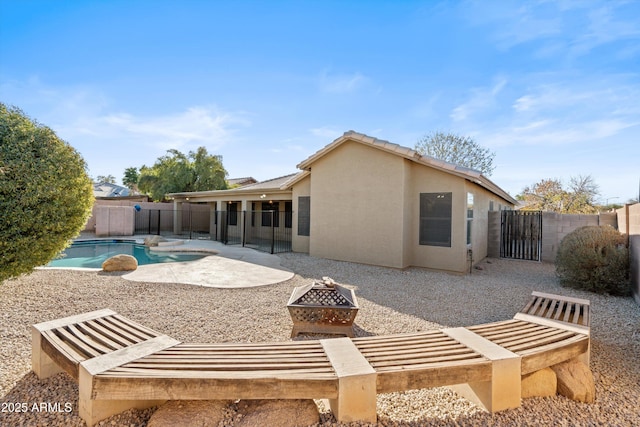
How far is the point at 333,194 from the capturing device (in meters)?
11.4

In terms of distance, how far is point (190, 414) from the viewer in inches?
91.7

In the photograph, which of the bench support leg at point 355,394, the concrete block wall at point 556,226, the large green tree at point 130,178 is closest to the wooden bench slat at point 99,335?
the bench support leg at point 355,394

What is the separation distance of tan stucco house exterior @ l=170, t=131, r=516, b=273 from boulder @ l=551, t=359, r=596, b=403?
637 cm

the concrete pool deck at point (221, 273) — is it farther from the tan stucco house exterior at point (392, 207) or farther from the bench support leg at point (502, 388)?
the bench support leg at point (502, 388)

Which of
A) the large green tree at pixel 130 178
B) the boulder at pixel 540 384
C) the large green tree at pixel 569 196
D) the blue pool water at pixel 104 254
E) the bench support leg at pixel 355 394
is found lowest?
the blue pool water at pixel 104 254

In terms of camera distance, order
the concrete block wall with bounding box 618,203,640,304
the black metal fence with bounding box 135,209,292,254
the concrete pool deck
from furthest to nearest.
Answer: the black metal fence with bounding box 135,209,292,254, the concrete pool deck, the concrete block wall with bounding box 618,203,640,304

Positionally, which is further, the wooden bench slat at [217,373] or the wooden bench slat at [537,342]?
the wooden bench slat at [537,342]

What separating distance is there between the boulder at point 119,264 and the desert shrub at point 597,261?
12576 millimetres

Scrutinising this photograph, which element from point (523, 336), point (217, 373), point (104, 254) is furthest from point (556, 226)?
point (104, 254)

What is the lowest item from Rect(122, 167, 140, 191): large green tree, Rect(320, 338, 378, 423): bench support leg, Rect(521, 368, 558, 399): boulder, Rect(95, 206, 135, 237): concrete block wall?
Rect(521, 368, 558, 399): boulder

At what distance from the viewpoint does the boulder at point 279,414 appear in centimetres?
→ 229

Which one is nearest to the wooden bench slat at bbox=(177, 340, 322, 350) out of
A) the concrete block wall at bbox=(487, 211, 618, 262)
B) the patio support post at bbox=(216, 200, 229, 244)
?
the concrete block wall at bbox=(487, 211, 618, 262)

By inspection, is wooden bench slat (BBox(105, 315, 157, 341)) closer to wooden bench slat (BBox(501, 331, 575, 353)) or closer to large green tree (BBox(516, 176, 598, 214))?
wooden bench slat (BBox(501, 331, 575, 353))

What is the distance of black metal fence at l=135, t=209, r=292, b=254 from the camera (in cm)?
1622
